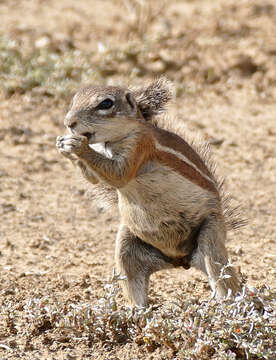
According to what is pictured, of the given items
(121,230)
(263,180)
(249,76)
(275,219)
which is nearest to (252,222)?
(275,219)

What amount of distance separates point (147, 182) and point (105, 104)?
1.78 ft

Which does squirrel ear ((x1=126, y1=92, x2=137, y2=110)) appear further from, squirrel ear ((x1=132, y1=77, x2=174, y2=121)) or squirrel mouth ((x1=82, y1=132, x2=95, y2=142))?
squirrel mouth ((x1=82, y1=132, x2=95, y2=142))

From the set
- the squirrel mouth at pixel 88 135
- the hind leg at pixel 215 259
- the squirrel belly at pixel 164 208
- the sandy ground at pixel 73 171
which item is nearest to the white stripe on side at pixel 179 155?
the squirrel belly at pixel 164 208

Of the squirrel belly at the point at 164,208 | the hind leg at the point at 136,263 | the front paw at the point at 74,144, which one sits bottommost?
the hind leg at the point at 136,263

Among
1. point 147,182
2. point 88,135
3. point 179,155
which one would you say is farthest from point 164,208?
point 88,135

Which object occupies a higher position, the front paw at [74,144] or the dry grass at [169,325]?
the front paw at [74,144]

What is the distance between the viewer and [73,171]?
23.0 feet

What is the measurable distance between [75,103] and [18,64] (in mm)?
4530

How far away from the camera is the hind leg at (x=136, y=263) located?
4398mm

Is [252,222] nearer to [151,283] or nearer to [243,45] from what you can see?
[151,283]

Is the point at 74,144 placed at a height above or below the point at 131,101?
below

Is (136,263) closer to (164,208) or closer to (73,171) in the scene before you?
(164,208)

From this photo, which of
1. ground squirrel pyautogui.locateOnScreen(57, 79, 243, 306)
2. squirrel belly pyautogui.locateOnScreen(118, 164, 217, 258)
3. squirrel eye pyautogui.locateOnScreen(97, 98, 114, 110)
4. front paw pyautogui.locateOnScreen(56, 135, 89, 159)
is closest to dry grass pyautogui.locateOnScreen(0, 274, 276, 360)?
ground squirrel pyautogui.locateOnScreen(57, 79, 243, 306)

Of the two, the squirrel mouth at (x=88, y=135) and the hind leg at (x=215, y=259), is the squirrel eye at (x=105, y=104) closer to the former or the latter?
the squirrel mouth at (x=88, y=135)
